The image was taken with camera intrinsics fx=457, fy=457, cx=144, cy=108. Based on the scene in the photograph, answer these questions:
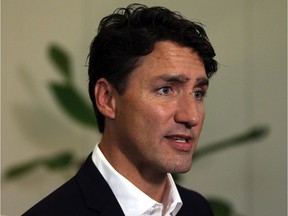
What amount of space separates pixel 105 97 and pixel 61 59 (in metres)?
0.89

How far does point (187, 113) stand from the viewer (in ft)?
3.28

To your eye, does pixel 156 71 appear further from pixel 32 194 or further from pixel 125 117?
pixel 32 194

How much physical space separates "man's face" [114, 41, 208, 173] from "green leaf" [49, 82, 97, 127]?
0.82 meters

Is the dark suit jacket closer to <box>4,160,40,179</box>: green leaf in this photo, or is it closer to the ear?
the ear

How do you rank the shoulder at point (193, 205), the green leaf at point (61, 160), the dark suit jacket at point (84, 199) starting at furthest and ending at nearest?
the green leaf at point (61, 160) < the shoulder at point (193, 205) < the dark suit jacket at point (84, 199)

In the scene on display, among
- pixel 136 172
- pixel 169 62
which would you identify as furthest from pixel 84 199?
pixel 169 62

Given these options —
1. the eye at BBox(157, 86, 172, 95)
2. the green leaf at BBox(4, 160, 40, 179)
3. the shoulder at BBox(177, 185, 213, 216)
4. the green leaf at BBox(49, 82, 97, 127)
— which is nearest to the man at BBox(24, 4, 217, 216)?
the eye at BBox(157, 86, 172, 95)

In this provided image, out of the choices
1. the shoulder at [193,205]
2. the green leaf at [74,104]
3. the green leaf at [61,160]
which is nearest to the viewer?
the shoulder at [193,205]

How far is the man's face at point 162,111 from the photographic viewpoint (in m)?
1.00

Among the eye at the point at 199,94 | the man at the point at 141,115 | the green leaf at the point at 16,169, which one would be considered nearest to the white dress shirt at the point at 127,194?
the man at the point at 141,115

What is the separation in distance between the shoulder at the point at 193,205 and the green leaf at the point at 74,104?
2.12 feet

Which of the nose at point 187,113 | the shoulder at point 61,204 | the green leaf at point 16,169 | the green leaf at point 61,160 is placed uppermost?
the nose at point 187,113

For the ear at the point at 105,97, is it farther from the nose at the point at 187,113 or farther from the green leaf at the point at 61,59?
the green leaf at the point at 61,59

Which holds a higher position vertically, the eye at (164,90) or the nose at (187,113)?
the eye at (164,90)
